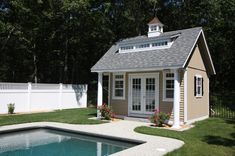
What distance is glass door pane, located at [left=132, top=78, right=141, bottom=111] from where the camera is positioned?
576 inches

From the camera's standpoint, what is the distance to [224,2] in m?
27.3

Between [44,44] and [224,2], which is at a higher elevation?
[224,2]

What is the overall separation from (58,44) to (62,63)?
225 centimetres

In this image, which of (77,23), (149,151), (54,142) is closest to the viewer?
(149,151)

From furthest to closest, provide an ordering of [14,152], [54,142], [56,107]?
[56,107] → [54,142] → [14,152]

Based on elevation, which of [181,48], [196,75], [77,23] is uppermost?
[77,23]

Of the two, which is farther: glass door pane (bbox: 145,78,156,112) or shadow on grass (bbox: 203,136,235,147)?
glass door pane (bbox: 145,78,156,112)

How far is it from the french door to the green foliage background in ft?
33.7

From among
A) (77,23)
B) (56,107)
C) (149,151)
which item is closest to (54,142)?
(149,151)

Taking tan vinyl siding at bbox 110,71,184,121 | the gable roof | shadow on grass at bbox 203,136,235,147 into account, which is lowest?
shadow on grass at bbox 203,136,235,147

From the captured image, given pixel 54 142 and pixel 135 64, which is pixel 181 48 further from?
pixel 54 142

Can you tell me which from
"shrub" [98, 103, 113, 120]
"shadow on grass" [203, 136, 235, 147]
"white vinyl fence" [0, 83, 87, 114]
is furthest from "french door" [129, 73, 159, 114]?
"white vinyl fence" [0, 83, 87, 114]

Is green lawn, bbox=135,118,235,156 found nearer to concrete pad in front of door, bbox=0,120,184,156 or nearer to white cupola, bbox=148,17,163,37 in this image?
concrete pad in front of door, bbox=0,120,184,156

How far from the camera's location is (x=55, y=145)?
9664 millimetres
